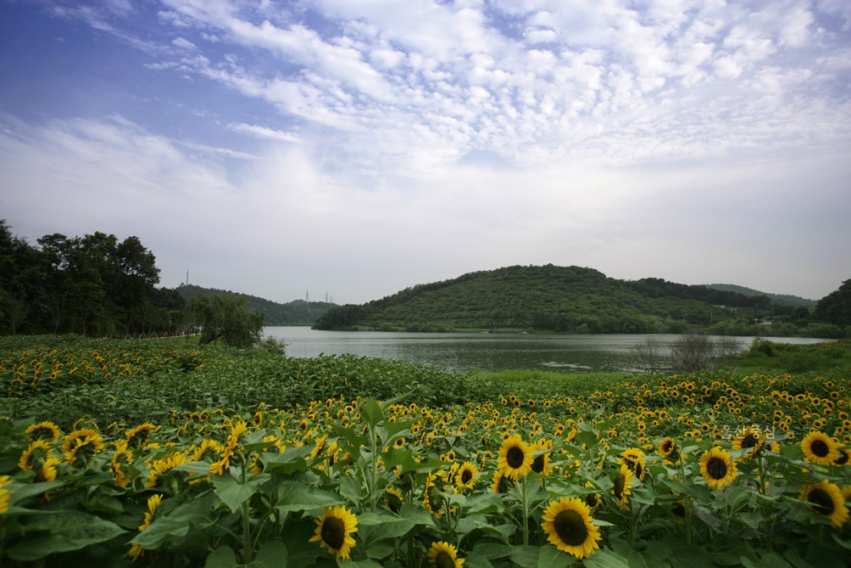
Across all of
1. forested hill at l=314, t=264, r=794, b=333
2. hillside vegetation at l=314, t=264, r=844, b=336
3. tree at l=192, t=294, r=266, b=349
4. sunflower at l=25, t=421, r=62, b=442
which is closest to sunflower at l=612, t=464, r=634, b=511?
sunflower at l=25, t=421, r=62, b=442

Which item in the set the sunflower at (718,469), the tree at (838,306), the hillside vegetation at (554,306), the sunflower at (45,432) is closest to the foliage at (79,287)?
the sunflower at (45,432)

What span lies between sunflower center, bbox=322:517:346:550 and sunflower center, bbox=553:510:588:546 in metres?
0.68

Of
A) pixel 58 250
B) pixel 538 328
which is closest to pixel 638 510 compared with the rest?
pixel 58 250

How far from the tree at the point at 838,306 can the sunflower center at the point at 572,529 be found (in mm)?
39320

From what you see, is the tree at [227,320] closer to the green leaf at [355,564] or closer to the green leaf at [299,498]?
the green leaf at [299,498]

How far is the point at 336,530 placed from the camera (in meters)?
1.19

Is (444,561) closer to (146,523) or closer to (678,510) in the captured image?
(146,523)

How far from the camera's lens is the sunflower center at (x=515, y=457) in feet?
5.13

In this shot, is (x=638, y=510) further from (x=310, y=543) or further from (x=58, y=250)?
(x=58, y=250)

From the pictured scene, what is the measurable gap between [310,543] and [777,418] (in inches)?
293

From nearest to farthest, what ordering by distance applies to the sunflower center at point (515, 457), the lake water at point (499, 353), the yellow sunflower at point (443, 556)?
1. the yellow sunflower at point (443, 556)
2. the sunflower center at point (515, 457)
3. the lake water at point (499, 353)

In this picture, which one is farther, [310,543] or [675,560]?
[675,560]

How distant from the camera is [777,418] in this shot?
621cm

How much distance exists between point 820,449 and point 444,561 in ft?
5.55
